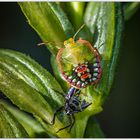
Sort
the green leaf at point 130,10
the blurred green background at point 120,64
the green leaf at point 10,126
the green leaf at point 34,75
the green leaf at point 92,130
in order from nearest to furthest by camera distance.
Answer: the green leaf at point 10,126 < the green leaf at point 34,75 < the green leaf at point 92,130 < the green leaf at point 130,10 < the blurred green background at point 120,64

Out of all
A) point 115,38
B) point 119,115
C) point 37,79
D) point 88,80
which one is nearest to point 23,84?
point 37,79

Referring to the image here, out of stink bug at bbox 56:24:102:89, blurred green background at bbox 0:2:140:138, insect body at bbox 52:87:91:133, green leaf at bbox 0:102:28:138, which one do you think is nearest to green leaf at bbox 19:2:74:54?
stink bug at bbox 56:24:102:89

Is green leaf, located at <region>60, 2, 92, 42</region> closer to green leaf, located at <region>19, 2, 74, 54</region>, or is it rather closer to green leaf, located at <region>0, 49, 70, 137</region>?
green leaf, located at <region>19, 2, 74, 54</region>

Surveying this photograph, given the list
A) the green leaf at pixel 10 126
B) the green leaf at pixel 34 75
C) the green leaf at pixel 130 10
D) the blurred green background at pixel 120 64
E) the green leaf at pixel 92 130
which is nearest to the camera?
the green leaf at pixel 10 126

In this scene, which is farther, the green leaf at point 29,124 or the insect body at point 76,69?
the green leaf at point 29,124

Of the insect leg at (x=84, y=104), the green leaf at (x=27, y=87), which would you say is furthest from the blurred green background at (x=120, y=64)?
the insect leg at (x=84, y=104)

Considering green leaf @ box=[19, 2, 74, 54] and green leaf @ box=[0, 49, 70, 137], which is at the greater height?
green leaf @ box=[19, 2, 74, 54]

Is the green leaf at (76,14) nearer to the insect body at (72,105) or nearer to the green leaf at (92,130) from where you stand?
the insect body at (72,105)
